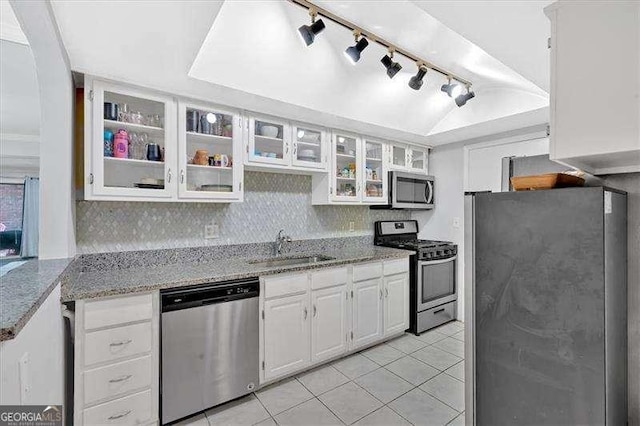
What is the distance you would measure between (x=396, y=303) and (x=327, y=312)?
0.93 m

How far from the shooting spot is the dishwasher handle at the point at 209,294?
185cm

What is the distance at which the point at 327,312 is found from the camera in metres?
2.59

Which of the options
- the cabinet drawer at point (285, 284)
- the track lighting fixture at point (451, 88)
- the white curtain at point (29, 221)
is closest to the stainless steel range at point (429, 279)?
the cabinet drawer at point (285, 284)

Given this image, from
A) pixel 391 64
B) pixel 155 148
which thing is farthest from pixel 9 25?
pixel 391 64

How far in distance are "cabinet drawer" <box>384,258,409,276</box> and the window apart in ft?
16.8

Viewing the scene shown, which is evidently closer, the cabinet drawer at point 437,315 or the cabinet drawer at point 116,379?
the cabinet drawer at point 116,379

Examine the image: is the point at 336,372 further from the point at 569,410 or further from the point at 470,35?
the point at 470,35

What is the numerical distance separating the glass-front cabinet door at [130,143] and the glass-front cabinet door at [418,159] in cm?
284

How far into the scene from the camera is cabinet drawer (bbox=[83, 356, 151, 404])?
1.63 m

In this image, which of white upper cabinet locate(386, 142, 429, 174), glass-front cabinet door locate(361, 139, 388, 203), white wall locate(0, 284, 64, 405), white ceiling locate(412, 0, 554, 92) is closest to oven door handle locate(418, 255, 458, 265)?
glass-front cabinet door locate(361, 139, 388, 203)

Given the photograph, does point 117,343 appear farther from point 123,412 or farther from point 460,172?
point 460,172

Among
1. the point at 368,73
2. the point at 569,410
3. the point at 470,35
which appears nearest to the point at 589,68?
the point at 470,35

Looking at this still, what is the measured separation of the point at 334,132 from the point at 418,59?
104 centimetres

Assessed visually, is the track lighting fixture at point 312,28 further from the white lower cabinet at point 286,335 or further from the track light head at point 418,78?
the white lower cabinet at point 286,335
